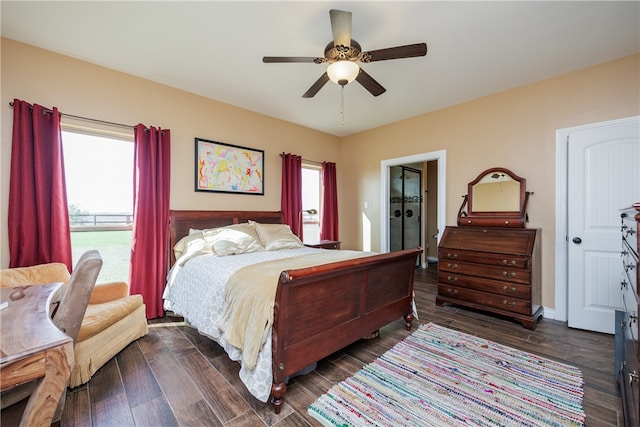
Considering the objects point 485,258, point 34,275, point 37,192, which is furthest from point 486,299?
point 37,192

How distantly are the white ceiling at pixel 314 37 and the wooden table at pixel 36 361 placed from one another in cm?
220

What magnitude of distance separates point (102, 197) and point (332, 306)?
280 centimetres

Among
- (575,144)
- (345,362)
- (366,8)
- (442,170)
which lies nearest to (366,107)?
(442,170)

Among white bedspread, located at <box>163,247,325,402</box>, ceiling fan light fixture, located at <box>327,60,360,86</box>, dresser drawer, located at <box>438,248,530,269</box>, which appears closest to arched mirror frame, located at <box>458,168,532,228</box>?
dresser drawer, located at <box>438,248,530,269</box>

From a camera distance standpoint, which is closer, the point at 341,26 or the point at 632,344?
the point at 632,344

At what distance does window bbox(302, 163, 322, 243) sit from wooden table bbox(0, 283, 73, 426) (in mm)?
3685

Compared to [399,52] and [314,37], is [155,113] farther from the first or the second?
[399,52]

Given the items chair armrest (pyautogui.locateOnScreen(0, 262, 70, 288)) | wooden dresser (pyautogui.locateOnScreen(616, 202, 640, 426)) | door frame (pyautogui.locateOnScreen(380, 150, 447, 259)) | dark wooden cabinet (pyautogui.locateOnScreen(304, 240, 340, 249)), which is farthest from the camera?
dark wooden cabinet (pyautogui.locateOnScreen(304, 240, 340, 249))

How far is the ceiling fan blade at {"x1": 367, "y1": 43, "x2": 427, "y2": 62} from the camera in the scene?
1872mm

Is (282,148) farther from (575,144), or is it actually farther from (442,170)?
(575,144)

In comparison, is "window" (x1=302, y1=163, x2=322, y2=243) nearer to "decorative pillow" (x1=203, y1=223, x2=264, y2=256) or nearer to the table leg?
"decorative pillow" (x1=203, y1=223, x2=264, y2=256)

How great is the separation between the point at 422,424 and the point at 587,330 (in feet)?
8.11

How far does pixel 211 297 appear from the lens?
2121 mm

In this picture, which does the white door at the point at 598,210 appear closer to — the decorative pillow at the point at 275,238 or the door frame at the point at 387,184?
the door frame at the point at 387,184
